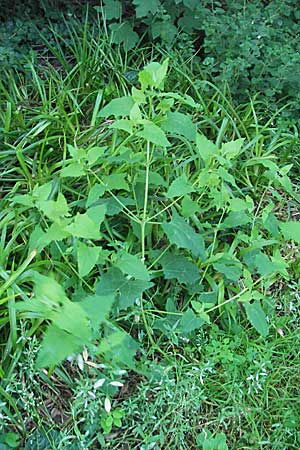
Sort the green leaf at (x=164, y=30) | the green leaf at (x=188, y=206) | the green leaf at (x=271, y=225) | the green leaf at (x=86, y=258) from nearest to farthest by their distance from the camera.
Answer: the green leaf at (x=86, y=258)
the green leaf at (x=188, y=206)
the green leaf at (x=271, y=225)
the green leaf at (x=164, y=30)

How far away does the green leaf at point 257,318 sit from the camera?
7.11 ft

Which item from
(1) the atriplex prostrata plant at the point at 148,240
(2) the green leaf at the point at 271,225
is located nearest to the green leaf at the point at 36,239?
(1) the atriplex prostrata plant at the point at 148,240

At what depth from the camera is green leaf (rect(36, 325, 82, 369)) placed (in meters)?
1.62

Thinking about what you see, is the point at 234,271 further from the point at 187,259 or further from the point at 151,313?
the point at 151,313

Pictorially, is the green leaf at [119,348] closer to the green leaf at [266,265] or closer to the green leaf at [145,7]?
the green leaf at [266,265]

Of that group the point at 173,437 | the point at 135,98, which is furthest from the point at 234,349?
the point at 135,98

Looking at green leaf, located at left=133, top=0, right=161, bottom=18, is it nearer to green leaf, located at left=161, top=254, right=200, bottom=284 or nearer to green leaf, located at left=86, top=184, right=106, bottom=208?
green leaf, located at left=86, top=184, right=106, bottom=208

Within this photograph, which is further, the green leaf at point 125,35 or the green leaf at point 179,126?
the green leaf at point 125,35

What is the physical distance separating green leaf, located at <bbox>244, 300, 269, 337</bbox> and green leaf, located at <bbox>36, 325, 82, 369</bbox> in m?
0.73

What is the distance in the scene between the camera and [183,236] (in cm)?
222

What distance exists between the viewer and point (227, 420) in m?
2.19

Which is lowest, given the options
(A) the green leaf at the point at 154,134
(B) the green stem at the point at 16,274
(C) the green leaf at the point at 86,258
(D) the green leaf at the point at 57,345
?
(B) the green stem at the point at 16,274

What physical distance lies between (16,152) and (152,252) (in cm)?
77

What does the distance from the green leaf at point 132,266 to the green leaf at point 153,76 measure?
56cm
